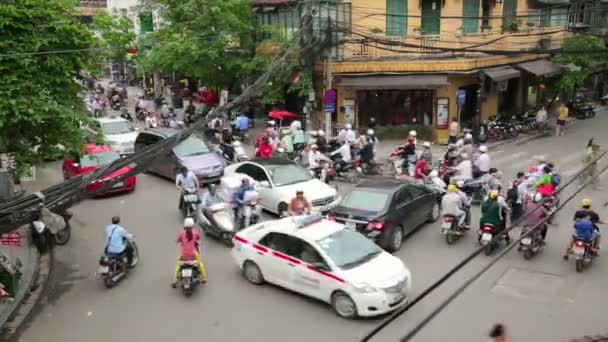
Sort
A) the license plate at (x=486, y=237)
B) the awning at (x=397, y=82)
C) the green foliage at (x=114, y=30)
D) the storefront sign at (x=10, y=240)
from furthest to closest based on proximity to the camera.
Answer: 1. the green foliage at (x=114, y=30)
2. the awning at (x=397, y=82)
3. the license plate at (x=486, y=237)
4. the storefront sign at (x=10, y=240)

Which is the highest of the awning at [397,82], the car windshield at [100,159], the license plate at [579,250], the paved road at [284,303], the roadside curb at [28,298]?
the awning at [397,82]

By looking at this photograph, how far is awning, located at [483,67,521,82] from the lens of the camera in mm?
25233

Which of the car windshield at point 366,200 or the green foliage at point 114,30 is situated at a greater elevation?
the green foliage at point 114,30

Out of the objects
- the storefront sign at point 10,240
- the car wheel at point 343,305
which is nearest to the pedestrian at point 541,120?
the car wheel at point 343,305

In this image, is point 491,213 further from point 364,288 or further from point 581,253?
point 364,288

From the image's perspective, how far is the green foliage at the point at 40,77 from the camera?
10.4 metres

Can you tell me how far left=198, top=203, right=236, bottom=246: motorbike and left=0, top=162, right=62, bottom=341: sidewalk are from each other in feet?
12.4

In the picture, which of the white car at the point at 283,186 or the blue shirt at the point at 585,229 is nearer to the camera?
the blue shirt at the point at 585,229

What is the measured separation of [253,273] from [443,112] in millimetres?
16029

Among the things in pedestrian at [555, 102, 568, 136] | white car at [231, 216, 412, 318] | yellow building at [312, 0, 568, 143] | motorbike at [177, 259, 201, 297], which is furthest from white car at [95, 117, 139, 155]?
pedestrian at [555, 102, 568, 136]

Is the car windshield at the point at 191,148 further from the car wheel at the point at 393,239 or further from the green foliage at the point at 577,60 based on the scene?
the green foliage at the point at 577,60

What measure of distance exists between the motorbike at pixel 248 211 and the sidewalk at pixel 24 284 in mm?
4592

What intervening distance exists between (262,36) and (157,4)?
5.64 meters

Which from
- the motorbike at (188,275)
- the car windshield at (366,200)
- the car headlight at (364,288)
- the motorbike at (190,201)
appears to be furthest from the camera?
the motorbike at (190,201)
